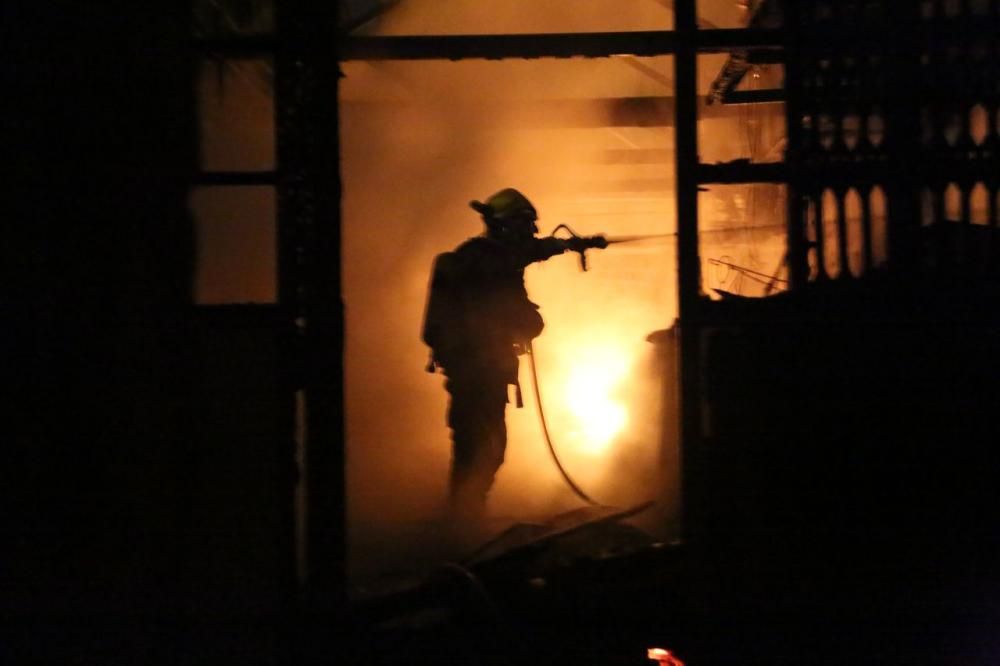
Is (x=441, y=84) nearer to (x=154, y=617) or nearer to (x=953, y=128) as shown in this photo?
(x=953, y=128)

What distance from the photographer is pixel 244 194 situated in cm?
470

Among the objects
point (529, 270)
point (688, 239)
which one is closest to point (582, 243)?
point (688, 239)

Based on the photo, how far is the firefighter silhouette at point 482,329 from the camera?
20.5 ft

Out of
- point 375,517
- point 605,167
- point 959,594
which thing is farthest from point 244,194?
point 605,167

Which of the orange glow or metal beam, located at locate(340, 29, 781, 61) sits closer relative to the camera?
the orange glow

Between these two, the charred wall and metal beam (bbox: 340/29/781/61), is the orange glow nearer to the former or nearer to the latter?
→ the charred wall

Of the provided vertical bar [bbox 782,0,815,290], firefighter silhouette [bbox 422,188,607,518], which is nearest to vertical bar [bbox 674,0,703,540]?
vertical bar [bbox 782,0,815,290]

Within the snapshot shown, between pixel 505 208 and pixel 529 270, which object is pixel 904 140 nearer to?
pixel 505 208

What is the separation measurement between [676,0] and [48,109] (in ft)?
8.90

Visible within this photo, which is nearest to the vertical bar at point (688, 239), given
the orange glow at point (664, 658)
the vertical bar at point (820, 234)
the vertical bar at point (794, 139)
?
the vertical bar at point (794, 139)

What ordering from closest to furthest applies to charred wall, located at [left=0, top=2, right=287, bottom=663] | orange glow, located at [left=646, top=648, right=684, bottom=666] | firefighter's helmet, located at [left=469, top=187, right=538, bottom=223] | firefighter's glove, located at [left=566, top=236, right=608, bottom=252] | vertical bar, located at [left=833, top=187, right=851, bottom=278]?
orange glow, located at [left=646, top=648, right=684, bottom=666], charred wall, located at [left=0, top=2, right=287, bottom=663], vertical bar, located at [left=833, top=187, right=851, bottom=278], firefighter's helmet, located at [left=469, top=187, right=538, bottom=223], firefighter's glove, located at [left=566, top=236, right=608, bottom=252]

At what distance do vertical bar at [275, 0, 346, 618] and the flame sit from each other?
3.97 m

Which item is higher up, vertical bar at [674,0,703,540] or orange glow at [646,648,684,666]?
vertical bar at [674,0,703,540]

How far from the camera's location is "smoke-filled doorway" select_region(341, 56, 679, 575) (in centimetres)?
746
